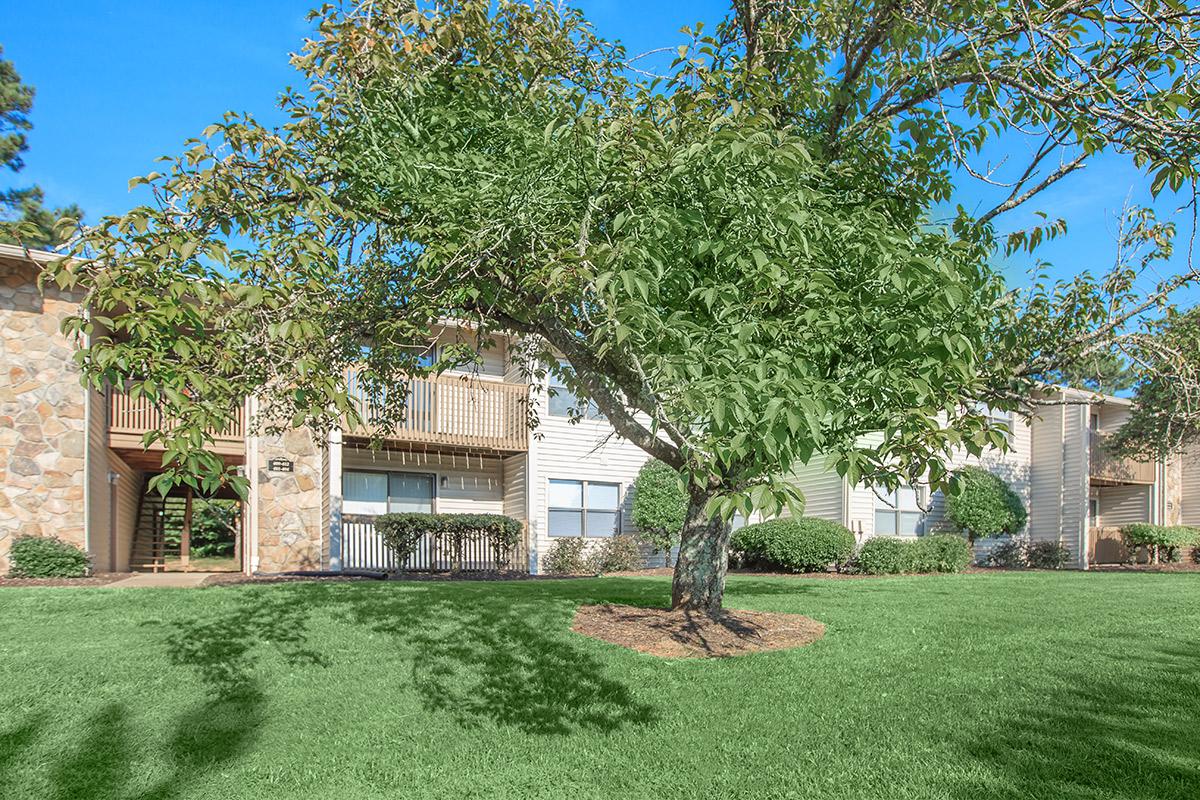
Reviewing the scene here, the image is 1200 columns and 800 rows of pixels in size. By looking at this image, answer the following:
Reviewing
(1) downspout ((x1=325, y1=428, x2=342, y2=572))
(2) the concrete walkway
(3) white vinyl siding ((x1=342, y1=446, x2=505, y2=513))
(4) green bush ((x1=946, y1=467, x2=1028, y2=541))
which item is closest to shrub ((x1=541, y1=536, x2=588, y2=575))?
(3) white vinyl siding ((x1=342, y1=446, x2=505, y2=513))

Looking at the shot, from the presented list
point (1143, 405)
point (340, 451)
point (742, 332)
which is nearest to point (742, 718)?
point (742, 332)

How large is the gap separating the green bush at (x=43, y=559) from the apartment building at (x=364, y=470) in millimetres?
380

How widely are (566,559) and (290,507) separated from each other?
17.3ft

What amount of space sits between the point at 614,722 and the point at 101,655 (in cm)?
434

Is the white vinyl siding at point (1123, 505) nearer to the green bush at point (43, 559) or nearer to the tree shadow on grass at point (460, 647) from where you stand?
the tree shadow on grass at point (460, 647)

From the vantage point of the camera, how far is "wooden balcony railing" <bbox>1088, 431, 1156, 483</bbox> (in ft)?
73.4

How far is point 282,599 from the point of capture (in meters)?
9.30

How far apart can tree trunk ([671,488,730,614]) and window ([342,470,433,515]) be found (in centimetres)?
973

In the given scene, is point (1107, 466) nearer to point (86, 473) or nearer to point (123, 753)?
point (86, 473)

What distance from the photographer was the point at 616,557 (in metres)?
16.6

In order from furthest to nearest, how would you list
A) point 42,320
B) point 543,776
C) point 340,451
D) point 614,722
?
1. point 340,451
2. point 42,320
3. point 614,722
4. point 543,776

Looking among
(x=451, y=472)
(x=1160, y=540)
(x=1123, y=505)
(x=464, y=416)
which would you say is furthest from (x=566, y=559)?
(x=1123, y=505)

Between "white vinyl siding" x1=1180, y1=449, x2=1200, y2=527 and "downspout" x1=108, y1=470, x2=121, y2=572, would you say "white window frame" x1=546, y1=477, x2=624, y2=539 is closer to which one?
Answer: "downspout" x1=108, y1=470, x2=121, y2=572

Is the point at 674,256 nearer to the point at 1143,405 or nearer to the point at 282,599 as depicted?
the point at 282,599
